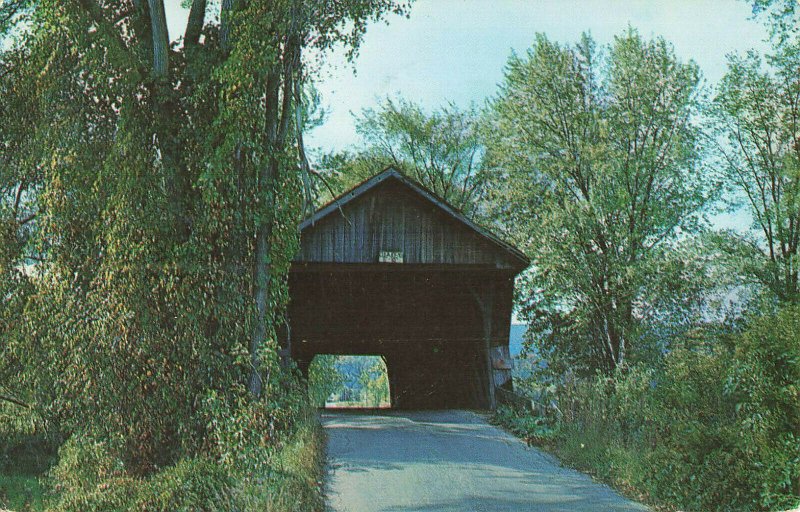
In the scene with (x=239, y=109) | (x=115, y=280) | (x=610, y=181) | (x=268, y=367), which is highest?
(x=610, y=181)

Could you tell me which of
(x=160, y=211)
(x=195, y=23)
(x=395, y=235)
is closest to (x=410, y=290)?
(x=395, y=235)

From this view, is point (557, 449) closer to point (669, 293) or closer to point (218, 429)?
point (218, 429)

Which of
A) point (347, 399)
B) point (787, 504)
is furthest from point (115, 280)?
point (347, 399)

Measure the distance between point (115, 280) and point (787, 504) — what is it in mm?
7027

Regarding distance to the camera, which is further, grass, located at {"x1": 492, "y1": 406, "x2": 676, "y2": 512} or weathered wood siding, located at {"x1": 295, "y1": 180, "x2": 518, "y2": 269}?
weathered wood siding, located at {"x1": 295, "y1": 180, "x2": 518, "y2": 269}

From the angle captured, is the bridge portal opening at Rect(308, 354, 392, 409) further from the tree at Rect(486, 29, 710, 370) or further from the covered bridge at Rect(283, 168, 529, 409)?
the tree at Rect(486, 29, 710, 370)

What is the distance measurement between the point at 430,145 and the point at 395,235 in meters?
18.5

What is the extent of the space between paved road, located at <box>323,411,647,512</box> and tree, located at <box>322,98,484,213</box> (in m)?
20.9

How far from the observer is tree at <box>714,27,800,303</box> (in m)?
17.9

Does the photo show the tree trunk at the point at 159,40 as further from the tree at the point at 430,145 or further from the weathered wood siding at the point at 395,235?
the tree at the point at 430,145

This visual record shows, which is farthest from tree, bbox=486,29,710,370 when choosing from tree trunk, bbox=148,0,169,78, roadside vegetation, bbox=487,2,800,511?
tree trunk, bbox=148,0,169,78

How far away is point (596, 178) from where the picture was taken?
17.5 m

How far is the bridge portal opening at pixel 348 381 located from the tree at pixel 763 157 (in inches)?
403

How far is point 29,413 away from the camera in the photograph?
1020cm
